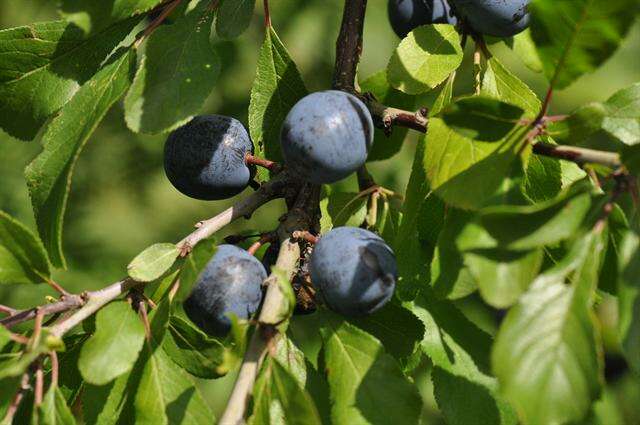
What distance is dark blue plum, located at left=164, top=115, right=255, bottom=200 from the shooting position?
1283 millimetres

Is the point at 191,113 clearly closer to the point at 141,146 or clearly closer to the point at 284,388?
the point at 284,388

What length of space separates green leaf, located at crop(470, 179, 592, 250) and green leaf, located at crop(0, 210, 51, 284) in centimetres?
60

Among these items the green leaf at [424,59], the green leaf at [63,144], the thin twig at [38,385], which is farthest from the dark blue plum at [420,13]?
the thin twig at [38,385]

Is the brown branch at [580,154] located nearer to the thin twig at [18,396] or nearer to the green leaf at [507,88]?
the green leaf at [507,88]

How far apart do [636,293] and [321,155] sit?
0.45 m

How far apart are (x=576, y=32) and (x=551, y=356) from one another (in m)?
0.39

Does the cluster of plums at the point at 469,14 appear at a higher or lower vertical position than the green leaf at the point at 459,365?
higher

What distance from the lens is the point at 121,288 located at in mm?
1147

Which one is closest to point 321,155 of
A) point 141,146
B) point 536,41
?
point 536,41

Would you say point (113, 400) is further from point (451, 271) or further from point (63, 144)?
point (451, 271)

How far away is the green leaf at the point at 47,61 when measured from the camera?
125 centimetres

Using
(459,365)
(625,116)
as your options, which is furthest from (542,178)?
(459,365)

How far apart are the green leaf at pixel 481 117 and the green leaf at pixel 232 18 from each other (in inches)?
17.4

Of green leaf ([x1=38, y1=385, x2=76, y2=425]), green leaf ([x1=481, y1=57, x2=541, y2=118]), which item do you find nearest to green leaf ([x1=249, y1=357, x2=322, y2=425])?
green leaf ([x1=38, y1=385, x2=76, y2=425])
